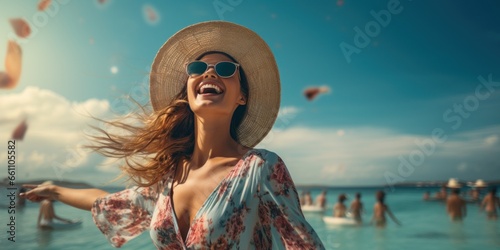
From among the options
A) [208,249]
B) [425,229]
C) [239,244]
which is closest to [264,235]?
[239,244]

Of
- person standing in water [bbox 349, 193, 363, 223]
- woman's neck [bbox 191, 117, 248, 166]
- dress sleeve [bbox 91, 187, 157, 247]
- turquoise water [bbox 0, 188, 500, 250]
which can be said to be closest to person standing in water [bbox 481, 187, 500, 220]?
turquoise water [bbox 0, 188, 500, 250]

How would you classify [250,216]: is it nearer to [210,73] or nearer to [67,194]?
[210,73]

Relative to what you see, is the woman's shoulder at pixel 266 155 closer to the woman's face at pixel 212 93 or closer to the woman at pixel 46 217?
the woman's face at pixel 212 93

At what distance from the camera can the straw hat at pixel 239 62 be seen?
233cm

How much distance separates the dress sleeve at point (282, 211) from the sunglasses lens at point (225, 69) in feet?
1.78

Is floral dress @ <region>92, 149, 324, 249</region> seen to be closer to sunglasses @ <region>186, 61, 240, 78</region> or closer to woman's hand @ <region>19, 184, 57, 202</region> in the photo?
sunglasses @ <region>186, 61, 240, 78</region>

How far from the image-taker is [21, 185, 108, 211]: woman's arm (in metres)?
2.44

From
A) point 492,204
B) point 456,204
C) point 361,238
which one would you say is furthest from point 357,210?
point 492,204

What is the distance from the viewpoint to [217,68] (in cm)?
211

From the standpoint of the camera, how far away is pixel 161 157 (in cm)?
237

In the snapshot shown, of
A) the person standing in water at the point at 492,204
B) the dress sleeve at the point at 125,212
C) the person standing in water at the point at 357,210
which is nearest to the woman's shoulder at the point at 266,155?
the dress sleeve at the point at 125,212

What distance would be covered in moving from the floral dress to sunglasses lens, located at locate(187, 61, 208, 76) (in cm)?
55

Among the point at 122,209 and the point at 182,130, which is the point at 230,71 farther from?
the point at 122,209

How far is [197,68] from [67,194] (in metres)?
1.19
